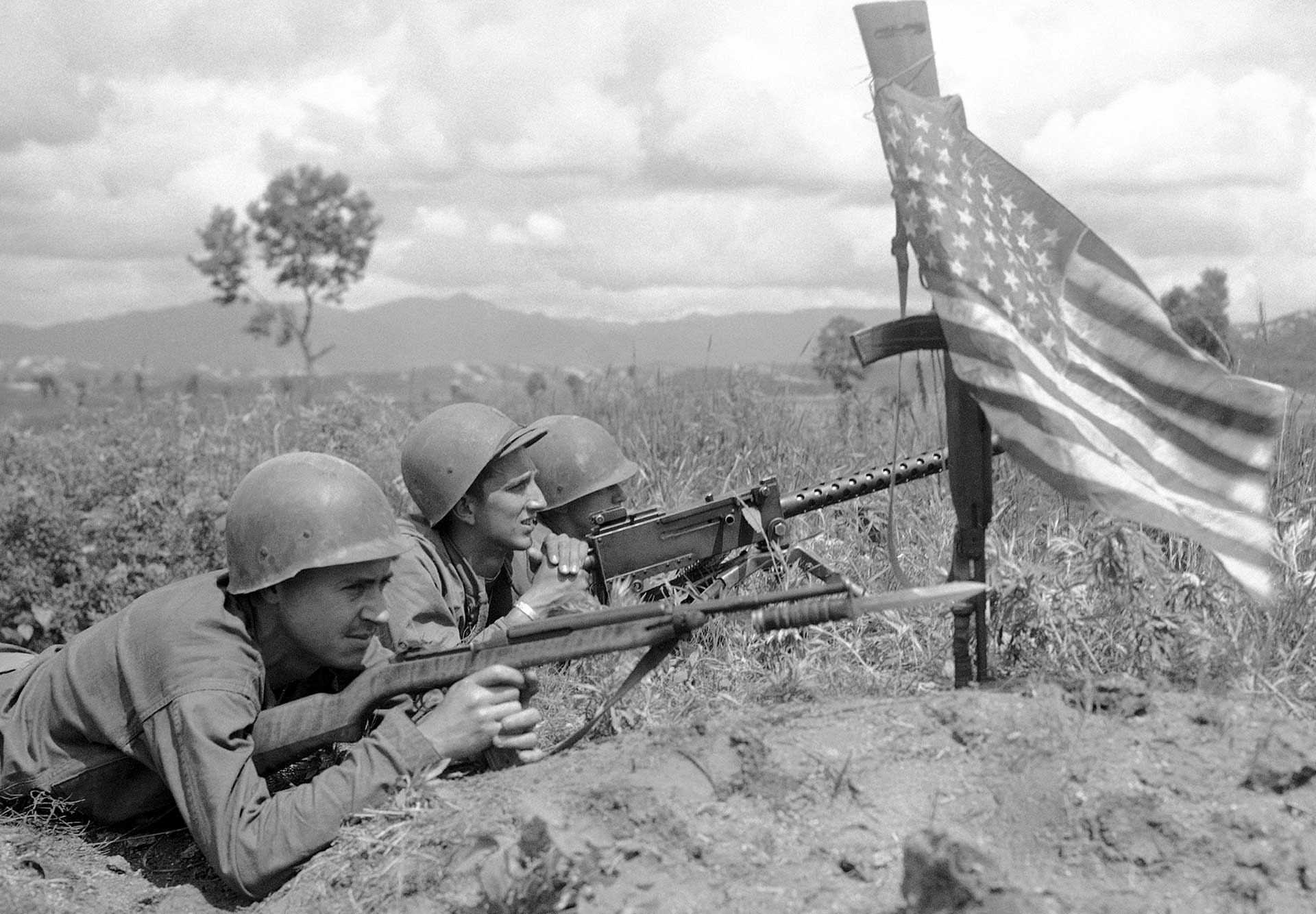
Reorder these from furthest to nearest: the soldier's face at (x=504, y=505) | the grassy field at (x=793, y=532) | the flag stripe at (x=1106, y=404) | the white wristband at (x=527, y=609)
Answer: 1. the soldier's face at (x=504, y=505)
2. the white wristband at (x=527, y=609)
3. the grassy field at (x=793, y=532)
4. the flag stripe at (x=1106, y=404)

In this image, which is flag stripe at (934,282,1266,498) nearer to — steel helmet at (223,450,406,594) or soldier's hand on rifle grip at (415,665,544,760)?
soldier's hand on rifle grip at (415,665,544,760)

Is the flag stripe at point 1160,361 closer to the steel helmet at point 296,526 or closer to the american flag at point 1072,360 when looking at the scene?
the american flag at point 1072,360

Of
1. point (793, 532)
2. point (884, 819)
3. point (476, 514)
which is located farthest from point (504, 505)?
point (884, 819)

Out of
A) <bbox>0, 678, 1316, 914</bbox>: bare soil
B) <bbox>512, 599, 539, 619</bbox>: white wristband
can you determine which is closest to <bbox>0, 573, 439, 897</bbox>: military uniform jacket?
<bbox>0, 678, 1316, 914</bbox>: bare soil

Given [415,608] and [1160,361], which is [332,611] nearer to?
[415,608]

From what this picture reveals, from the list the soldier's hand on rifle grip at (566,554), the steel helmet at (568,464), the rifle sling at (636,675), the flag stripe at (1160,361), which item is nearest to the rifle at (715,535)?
the soldier's hand on rifle grip at (566,554)

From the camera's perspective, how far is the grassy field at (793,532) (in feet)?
14.7

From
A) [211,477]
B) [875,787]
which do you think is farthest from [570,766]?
[211,477]

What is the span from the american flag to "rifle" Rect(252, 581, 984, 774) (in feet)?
2.42

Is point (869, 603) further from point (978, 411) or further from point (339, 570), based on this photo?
point (339, 570)

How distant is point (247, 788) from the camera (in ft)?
12.7

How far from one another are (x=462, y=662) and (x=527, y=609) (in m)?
1.29

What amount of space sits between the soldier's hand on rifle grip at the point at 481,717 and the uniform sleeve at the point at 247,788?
67 millimetres

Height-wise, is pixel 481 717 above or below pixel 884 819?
above
